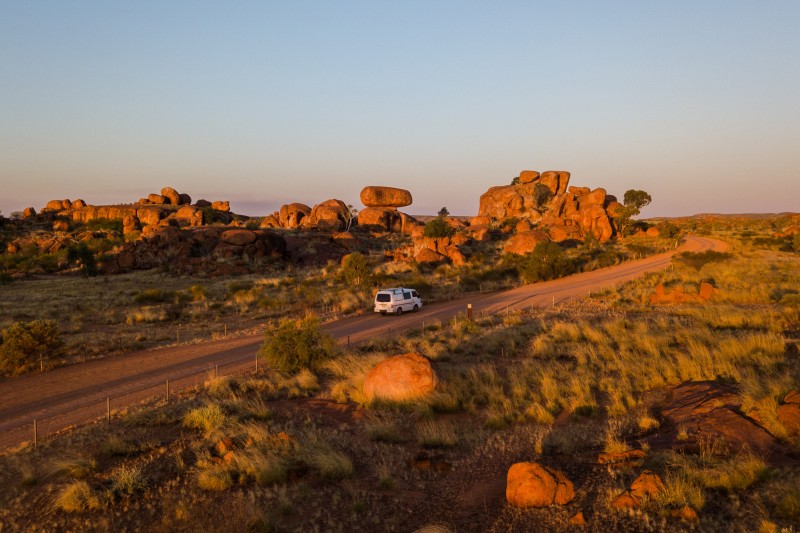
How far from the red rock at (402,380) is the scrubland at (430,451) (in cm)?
30

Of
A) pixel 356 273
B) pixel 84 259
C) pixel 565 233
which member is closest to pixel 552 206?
pixel 565 233

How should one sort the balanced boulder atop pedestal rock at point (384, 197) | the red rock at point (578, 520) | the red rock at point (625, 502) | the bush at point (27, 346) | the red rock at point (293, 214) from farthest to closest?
1. the balanced boulder atop pedestal rock at point (384, 197)
2. the red rock at point (293, 214)
3. the bush at point (27, 346)
4. the red rock at point (625, 502)
5. the red rock at point (578, 520)

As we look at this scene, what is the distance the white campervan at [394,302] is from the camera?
1067 inches

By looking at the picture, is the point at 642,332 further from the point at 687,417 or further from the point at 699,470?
the point at 699,470

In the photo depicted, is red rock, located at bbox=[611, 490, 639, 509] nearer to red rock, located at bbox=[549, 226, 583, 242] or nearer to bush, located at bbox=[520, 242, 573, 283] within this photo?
bush, located at bbox=[520, 242, 573, 283]

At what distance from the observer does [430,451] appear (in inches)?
368

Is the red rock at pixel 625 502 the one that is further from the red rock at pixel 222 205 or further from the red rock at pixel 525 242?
the red rock at pixel 222 205

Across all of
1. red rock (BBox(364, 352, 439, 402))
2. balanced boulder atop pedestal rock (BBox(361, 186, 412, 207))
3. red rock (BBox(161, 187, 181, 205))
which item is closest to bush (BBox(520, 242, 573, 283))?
red rock (BBox(364, 352, 439, 402))

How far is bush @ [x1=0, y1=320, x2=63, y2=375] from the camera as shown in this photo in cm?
1644

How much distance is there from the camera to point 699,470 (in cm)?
708

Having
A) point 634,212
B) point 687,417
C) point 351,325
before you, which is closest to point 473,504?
point 687,417

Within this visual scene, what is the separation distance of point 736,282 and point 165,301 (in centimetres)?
3588

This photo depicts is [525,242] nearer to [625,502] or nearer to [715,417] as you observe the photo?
[715,417]

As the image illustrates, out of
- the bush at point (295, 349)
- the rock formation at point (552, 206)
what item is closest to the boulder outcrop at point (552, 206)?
the rock formation at point (552, 206)
